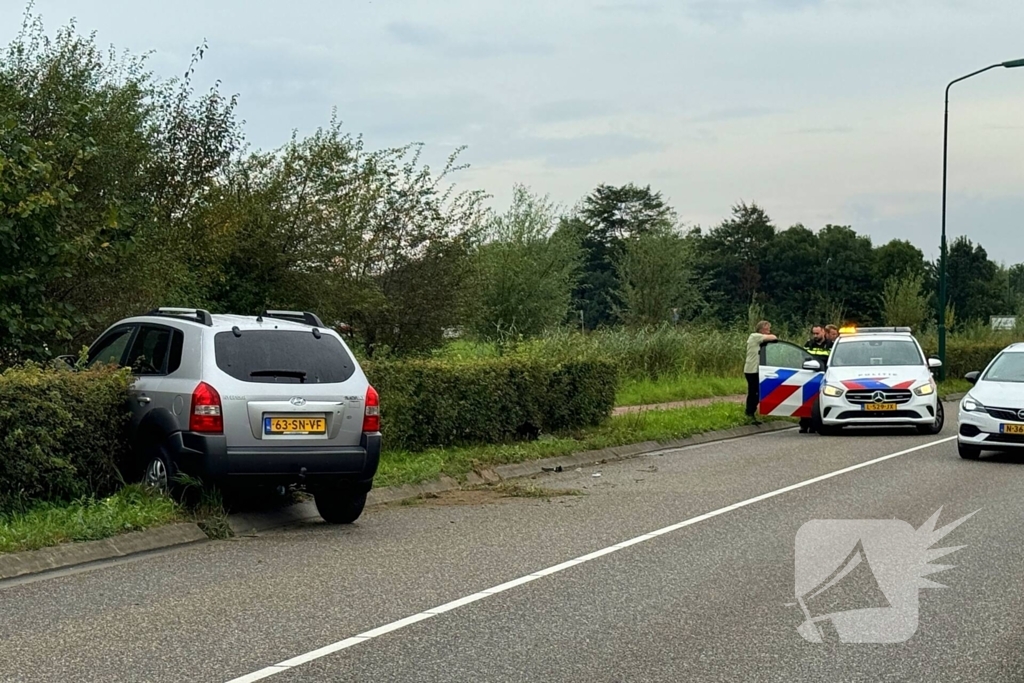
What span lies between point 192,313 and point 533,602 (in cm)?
548

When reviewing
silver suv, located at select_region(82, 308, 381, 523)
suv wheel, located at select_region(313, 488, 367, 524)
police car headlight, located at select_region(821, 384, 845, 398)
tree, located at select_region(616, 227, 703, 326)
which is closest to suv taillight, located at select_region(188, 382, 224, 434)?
silver suv, located at select_region(82, 308, 381, 523)

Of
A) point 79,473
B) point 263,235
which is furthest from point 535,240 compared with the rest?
point 79,473

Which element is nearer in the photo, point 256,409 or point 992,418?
point 256,409

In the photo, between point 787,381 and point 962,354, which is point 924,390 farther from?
point 962,354

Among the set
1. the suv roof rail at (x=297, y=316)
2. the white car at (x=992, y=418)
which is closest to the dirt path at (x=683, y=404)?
the white car at (x=992, y=418)

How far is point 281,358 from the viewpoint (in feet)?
38.1

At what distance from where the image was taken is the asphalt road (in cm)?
673

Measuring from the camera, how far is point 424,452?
54.9 ft

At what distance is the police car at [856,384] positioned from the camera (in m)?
22.7

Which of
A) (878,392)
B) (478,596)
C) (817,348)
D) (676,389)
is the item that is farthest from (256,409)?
(676,389)

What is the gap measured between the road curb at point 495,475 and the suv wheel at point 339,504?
1.08ft

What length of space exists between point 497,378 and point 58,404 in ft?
26.3

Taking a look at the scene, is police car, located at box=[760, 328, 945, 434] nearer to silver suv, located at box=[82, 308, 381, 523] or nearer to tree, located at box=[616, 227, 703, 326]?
silver suv, located at box=[82, 308, 381, 523]

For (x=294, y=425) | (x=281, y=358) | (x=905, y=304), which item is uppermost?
(x=905, y=304)
